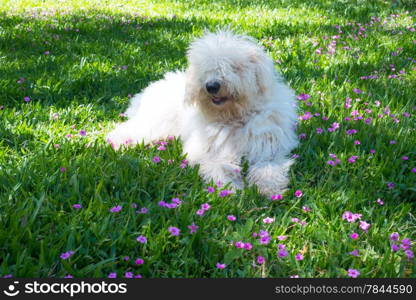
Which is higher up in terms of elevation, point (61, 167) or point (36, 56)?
point (36, 56)

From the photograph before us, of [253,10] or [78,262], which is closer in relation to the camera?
[78,262]

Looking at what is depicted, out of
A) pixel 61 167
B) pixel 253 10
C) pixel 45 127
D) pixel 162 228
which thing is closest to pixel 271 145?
pixel 162 228

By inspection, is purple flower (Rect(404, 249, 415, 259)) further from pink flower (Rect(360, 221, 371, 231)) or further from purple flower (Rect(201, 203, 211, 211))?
purple flower (Rect(201, 203, 211, 211))

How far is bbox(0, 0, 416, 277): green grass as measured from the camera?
2.50 metres

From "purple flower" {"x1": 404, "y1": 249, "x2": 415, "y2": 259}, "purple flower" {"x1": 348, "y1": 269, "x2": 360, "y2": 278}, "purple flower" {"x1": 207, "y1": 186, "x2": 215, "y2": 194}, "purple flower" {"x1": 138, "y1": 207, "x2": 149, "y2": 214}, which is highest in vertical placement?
"purple flower" {"x1": 207, "y1": 186, "x2": 215, "y2": 194}

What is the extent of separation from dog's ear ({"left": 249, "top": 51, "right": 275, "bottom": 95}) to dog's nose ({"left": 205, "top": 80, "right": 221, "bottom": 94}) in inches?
14.7

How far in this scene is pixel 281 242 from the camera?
2.71 metres

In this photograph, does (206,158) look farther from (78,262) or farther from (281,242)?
(78,262)

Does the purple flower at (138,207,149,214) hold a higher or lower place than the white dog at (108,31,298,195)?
lower

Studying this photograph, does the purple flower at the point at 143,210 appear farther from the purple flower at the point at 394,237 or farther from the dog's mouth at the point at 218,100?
the purple flower at the point at 394,237

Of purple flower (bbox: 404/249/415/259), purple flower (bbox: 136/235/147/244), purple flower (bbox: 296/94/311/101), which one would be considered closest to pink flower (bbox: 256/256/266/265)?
purple flower (bbox: 136/235/147/244)

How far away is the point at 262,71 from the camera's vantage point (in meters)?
3.75

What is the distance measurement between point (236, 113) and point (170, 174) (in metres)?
0.83

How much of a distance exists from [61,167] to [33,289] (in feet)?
4.45
